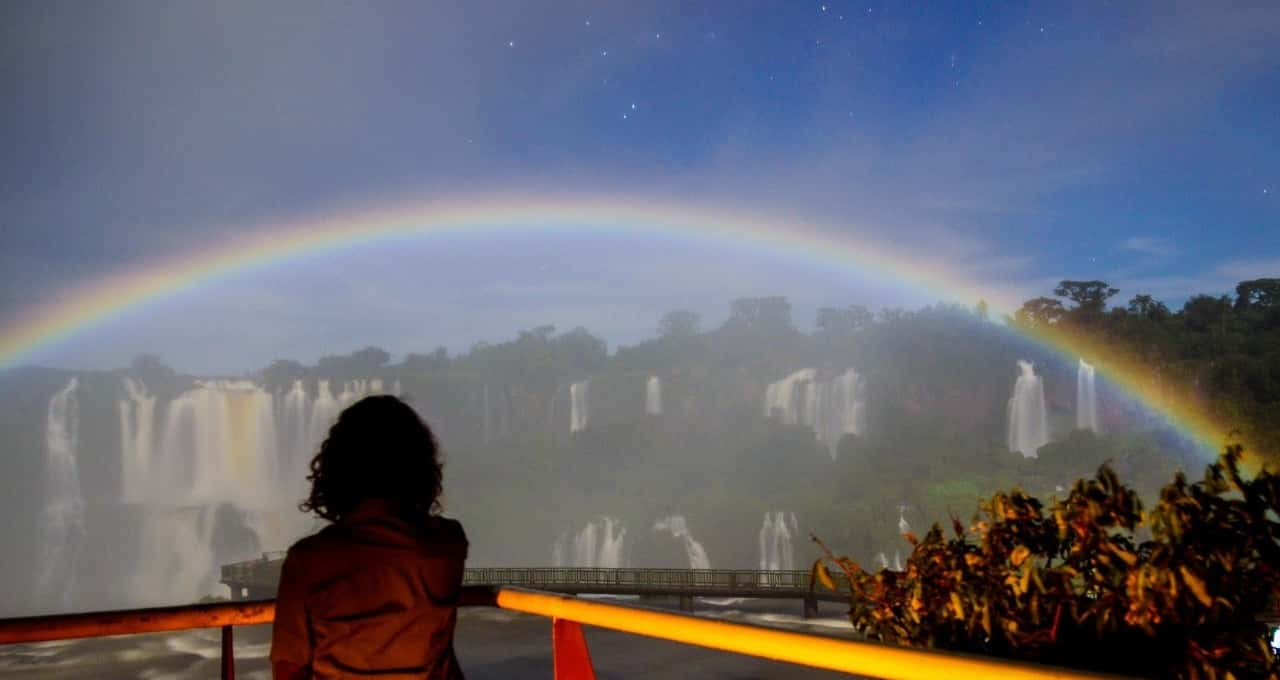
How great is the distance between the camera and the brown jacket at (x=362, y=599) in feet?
5.90

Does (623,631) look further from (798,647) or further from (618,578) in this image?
(618,578)

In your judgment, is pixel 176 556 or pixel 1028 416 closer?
pixel 176 556

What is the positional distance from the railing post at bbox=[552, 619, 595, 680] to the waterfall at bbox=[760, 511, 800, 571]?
62.0 meters

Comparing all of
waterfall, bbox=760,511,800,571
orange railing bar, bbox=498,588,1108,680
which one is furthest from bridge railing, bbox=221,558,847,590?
orange railing bar, bbox=498,588,1108,680

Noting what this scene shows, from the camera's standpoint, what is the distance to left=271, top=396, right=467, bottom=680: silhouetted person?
1.80 m

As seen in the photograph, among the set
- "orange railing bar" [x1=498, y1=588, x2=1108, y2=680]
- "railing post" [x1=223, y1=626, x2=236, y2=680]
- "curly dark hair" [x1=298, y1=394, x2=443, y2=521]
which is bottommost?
"railing post" [x1=223, y1=626, x2=236, y2=680]

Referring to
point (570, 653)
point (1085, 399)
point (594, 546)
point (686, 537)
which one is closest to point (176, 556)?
point (594, 546)

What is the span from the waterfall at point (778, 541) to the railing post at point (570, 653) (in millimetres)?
62021

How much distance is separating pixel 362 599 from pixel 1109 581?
2.26 meters

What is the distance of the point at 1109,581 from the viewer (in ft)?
9.64

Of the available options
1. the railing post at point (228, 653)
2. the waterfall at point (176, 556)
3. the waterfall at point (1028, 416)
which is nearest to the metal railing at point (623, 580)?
the waterfall at point (176, 556)

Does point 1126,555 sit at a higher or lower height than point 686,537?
higher

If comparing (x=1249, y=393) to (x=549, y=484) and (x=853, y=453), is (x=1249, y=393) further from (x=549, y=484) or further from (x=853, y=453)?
(x=549, y=484)

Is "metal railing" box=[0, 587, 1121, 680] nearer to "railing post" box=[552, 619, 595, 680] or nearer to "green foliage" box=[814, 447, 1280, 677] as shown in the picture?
"railing post" box=[552, 619, 595, 680]
